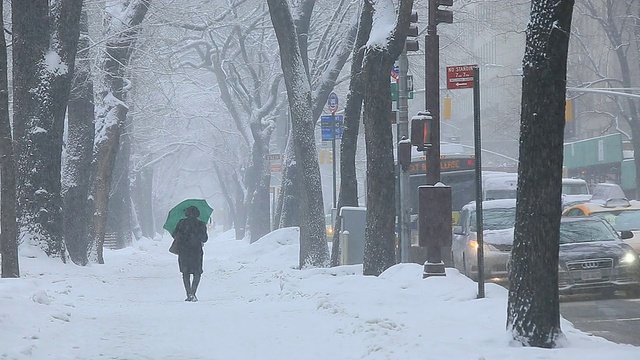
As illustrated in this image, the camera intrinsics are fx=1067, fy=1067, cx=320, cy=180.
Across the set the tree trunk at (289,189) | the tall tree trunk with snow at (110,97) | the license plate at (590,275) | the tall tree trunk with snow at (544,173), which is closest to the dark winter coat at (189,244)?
the license plate at (590,275)

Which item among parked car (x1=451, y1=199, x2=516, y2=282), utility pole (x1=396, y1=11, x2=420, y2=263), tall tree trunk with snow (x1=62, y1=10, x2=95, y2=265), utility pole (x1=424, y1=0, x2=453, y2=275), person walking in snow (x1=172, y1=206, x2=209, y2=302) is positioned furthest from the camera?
tall tree trunk with snow (x1=62, y1=10, x2=95, y2=265)

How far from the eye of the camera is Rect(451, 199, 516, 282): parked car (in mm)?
19781

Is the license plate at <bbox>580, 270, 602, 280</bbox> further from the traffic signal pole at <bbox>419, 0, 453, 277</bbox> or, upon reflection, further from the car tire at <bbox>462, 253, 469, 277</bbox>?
the car tire at <bbox>462, 253, 469, 277</bbox>

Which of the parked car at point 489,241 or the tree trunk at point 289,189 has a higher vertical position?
the tree trunk at point 289,189

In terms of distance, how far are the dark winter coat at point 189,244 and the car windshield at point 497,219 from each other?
18.9 ft

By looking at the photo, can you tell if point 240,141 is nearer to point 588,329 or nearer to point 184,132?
point 184,132

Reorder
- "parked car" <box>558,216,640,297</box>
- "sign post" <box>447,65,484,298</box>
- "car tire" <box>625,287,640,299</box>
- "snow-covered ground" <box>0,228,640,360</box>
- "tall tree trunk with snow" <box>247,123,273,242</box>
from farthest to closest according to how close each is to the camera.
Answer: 1. "tall tree trunk with snow" <box>247,123,273,242</box>
2. "car tire" <box>625,287,640,299</box>
3. "parked car" <box>558,216,640,297</box>
4. "sign post" <box>447,65,484,298</box>
5. "snow-covered ground" <box>0,228,640,360</box>

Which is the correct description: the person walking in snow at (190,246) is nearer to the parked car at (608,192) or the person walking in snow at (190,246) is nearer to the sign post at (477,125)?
the sign post at (477,125)

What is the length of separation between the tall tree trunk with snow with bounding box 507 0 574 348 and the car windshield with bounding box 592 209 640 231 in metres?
14.5

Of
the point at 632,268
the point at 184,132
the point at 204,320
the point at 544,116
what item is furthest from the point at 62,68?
the point at 184,132

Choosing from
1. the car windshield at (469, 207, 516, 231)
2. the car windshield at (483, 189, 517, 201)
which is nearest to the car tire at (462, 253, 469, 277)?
the car windshield at (469, 207, 516, 231)

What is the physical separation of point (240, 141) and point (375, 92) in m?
51.4

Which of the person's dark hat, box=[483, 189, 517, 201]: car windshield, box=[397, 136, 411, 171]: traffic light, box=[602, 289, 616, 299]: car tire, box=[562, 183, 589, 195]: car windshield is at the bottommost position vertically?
box=[602, 289, 616, 299]: car tire

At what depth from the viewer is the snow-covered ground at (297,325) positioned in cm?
1060
